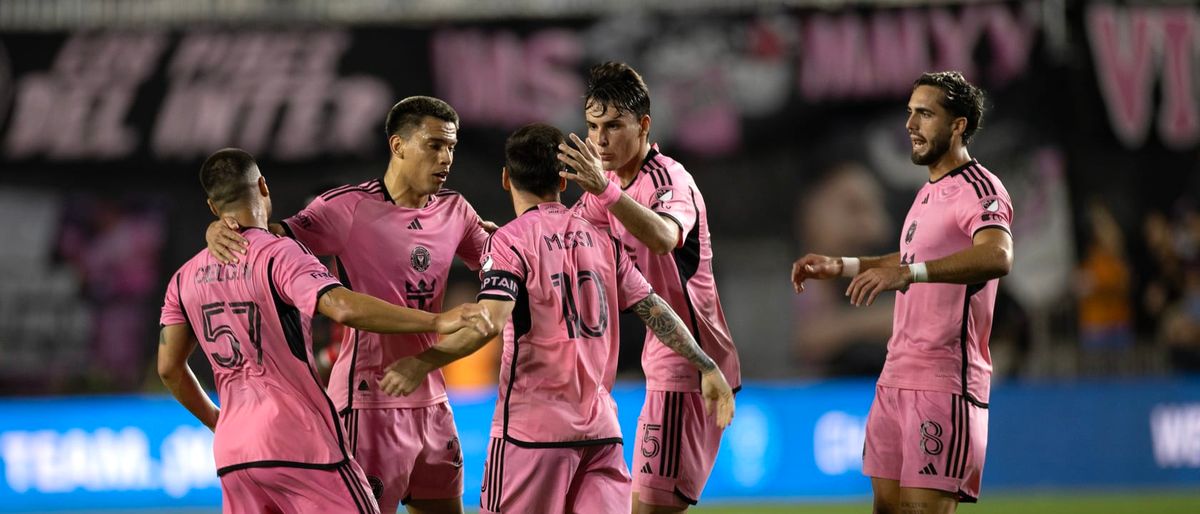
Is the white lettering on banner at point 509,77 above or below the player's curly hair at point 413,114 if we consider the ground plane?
above

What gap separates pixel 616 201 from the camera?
5.42 metres

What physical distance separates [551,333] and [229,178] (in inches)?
55.8

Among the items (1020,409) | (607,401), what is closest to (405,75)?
(1020,409)

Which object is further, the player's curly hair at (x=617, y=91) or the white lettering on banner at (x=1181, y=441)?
the white lettering on banner at (x=1181, y=441)

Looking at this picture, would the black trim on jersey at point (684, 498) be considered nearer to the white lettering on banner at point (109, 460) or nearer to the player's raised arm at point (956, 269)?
the player's raised arm at point (956, 269)

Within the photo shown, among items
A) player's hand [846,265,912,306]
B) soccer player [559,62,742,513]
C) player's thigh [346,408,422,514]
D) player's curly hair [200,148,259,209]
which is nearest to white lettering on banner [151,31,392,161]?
soccer player [559,62,742,513]

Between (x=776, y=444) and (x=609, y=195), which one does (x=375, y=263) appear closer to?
(x=609, y=195)

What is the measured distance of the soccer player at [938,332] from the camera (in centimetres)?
584

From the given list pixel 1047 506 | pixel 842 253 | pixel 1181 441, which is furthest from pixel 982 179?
pixel 842 253

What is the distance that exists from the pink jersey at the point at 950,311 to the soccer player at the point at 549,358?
4.91 feet

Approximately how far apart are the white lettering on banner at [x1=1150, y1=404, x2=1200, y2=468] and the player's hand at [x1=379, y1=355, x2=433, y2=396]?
874 centimetres

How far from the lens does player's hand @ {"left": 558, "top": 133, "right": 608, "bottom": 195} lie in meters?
5.23

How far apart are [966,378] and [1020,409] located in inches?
244

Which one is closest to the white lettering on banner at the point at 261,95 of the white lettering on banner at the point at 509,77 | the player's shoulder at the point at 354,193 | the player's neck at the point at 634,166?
the white lettering on banner at the point at 509,77
